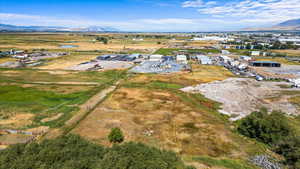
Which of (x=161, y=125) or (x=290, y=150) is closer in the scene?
(x=290, y=150)

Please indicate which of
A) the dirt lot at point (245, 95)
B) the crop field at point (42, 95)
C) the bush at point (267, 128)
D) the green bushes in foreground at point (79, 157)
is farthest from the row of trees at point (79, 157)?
the dirt lot at point (245, 95)

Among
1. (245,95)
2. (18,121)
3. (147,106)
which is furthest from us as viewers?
(245,95)

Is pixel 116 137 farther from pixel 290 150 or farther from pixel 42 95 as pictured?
pixel 42 95

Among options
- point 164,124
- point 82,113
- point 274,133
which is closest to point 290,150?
point 274,133

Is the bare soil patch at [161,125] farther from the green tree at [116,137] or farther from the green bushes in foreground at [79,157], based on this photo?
the green bushes in foreground at [79,157]

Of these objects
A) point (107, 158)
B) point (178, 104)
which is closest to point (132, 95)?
point (178, 104)

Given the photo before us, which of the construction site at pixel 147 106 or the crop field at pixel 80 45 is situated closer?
the construction site at pixel 147 106

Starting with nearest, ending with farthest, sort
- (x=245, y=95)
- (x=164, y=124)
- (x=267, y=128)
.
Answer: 1. (x=267, y=128)
2. (x=164, y=124)
3. (x=245, y=95)
